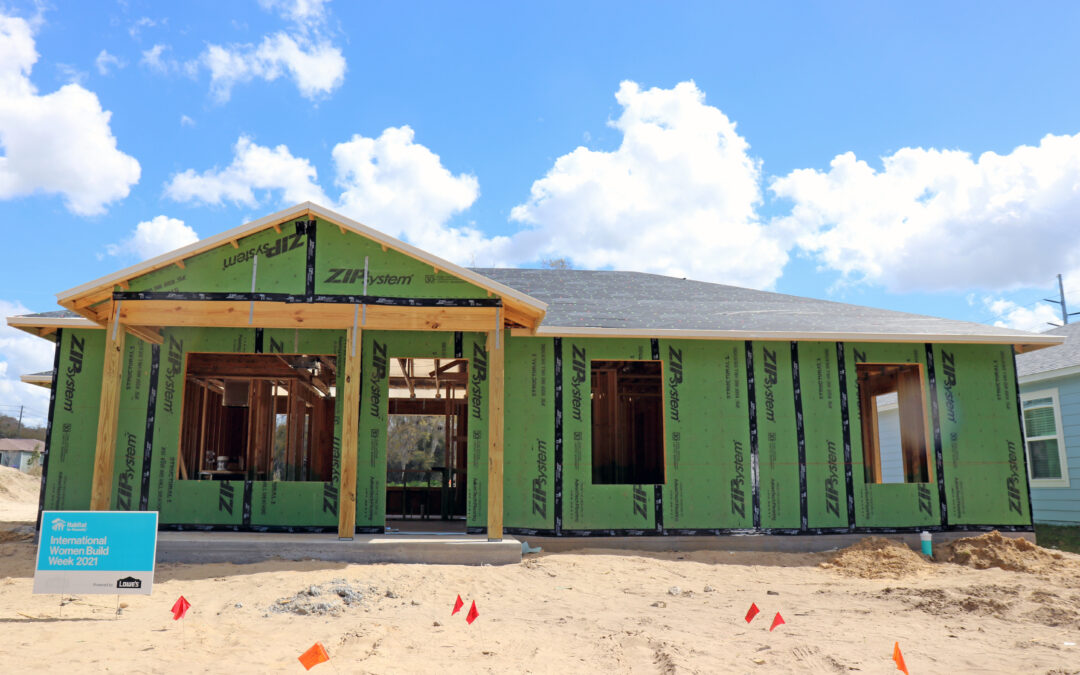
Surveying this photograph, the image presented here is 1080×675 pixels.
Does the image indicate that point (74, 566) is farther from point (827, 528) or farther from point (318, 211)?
point (827, 528)

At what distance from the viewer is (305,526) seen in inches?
422

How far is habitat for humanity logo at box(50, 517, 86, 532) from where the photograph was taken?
6.59m

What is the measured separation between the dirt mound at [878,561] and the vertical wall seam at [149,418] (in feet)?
30.6

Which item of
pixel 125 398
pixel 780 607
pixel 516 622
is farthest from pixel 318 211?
pixel 780 607

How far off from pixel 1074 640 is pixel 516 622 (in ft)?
14.7

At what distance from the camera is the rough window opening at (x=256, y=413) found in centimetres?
1344

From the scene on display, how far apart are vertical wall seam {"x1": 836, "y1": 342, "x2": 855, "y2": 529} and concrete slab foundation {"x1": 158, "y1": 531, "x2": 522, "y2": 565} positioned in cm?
532

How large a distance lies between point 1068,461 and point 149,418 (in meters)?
16.0

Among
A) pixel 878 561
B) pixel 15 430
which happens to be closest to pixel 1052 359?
pixel 878 561

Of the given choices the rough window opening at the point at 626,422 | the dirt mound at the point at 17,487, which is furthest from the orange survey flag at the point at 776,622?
the dirt mound at the point at 17,487

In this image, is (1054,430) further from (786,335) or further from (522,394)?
(522,394)

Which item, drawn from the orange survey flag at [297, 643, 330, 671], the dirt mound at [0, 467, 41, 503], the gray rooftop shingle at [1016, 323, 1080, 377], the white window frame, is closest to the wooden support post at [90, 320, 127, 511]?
the orange survey flag at [297, 643, 330, 671]

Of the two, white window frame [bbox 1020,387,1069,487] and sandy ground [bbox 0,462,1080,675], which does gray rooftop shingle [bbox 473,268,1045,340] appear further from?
white window frame [bbox 1020,387,1069,487]

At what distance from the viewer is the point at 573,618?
22.5 ft
